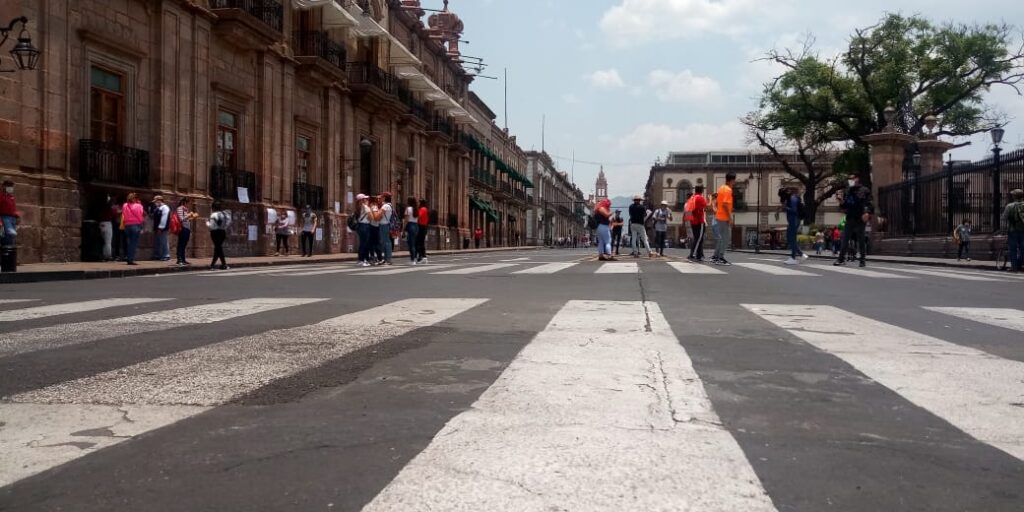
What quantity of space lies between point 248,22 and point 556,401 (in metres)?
20.8

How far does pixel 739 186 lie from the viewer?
8706cm

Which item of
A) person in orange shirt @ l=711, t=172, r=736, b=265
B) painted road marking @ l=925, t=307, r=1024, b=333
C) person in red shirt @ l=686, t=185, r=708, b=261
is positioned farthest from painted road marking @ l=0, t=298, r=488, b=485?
person in red shirt @ l=686, t=185, r=708, b=261

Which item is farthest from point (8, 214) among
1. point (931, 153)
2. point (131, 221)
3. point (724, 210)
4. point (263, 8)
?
point (931, 153)

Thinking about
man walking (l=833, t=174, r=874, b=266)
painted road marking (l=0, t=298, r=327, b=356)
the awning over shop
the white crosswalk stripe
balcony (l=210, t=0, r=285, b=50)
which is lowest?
the white crosswalk stripe

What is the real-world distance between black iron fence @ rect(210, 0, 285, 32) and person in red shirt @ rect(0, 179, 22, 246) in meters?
9.80

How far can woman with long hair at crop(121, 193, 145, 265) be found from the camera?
587 inches

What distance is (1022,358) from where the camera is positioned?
4.07m

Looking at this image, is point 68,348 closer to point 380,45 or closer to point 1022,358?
point 1022,358

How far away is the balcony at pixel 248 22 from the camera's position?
20578 millimetres

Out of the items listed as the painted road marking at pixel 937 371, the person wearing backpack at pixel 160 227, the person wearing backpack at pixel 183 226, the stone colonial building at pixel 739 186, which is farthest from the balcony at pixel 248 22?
the stone colonial building at pixel 739 186

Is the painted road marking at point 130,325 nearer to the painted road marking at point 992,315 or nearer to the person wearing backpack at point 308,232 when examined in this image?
the painted road marking at point 992,315

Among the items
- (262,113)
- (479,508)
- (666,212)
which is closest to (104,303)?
(479,508)

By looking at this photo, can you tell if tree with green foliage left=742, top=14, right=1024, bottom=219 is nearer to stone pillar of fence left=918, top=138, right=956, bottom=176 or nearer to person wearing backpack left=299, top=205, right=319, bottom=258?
stone pillar of fence left=918, top=138, right=956, bottom=176

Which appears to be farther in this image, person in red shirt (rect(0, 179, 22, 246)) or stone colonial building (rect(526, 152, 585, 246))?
stone colonial building (rect(526, 152, 585, 246))
